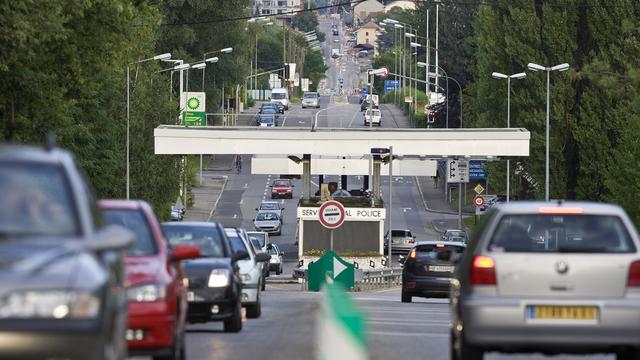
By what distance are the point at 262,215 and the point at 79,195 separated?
83673mm

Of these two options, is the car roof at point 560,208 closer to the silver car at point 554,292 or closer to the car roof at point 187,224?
the silver car at point 554,292

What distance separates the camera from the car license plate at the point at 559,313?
1594 cm

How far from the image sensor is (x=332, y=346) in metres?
8.22

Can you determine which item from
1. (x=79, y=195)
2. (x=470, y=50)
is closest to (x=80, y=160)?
(x=79, y=195)

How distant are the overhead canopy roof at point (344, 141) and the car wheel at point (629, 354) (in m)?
54.8

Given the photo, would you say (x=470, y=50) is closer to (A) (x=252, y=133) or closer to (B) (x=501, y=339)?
(A) (x=252, y=133)

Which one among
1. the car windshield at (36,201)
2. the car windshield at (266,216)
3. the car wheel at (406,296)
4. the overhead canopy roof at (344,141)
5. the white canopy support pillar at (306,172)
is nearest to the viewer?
the car windshield at (36,201)

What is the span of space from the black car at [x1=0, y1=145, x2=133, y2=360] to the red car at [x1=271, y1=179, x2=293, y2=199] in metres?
106

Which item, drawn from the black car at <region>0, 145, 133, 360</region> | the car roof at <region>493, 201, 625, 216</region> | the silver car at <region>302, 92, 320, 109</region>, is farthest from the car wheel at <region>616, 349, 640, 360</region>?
the silver car at <region>302, 92, 320, 109</region>

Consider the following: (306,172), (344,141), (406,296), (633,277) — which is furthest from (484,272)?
(344,141)

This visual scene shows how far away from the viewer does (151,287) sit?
52.8ft

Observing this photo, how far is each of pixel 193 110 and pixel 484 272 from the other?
8449 cm

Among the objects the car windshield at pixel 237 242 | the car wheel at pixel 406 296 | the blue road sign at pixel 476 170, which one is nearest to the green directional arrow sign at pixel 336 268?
the car wheel at pixel 406 296

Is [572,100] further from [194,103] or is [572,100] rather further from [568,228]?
[568,228]
